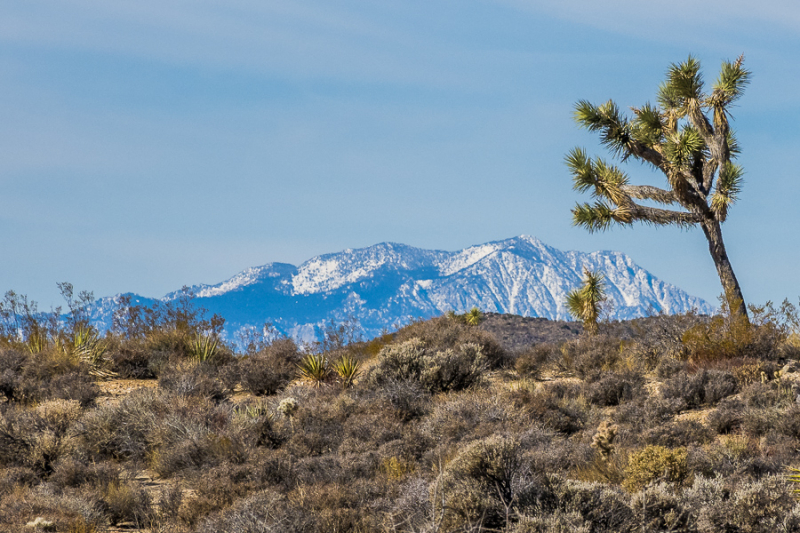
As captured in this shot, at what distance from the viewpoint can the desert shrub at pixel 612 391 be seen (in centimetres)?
1101

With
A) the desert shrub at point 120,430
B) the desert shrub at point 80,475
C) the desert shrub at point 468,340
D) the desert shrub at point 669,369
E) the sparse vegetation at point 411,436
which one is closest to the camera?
the sparse vegetation at point 411,436

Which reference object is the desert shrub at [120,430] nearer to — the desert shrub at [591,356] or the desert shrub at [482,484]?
the desert shrub at [482,484]

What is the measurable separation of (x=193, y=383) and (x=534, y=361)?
7.65 meters

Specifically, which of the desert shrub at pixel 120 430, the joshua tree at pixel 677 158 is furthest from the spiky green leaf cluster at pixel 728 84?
the desert shrub at pixel 120 430

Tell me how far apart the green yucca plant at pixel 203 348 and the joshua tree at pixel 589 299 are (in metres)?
11.7

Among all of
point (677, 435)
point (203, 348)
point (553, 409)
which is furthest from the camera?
point (203, 348)

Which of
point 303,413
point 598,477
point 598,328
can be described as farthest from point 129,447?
point 598,328

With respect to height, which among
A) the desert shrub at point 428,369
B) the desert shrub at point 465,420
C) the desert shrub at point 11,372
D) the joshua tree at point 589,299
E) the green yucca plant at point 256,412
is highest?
the joshua tree at point 589,299

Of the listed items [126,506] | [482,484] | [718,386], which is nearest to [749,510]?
[482,484]

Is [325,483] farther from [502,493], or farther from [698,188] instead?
[698,188]

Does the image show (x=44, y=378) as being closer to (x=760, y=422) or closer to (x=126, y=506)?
(x=126, y=506)

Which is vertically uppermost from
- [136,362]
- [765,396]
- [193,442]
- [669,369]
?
[136,362]

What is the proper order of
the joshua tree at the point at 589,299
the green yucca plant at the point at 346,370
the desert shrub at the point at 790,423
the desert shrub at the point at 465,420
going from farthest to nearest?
the joshua tree at the point at 589,299, the green yucca plant at the point at 346,370, the desert shrub at the point at 465,420, the desert shrub at the point at 790,423

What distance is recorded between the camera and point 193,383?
39.1 feet
